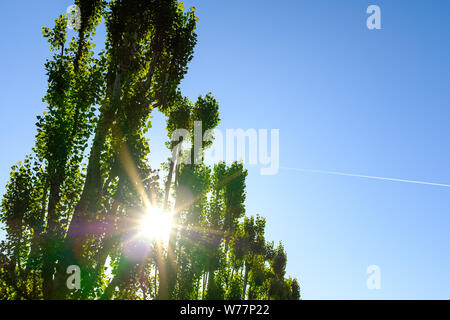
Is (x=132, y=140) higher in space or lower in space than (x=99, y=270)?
higher

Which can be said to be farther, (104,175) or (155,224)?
(155,224)

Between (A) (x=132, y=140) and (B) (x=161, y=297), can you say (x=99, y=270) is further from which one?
(B) (x=161, y=297)

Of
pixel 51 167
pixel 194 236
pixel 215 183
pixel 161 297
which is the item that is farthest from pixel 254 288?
pixel 51 167

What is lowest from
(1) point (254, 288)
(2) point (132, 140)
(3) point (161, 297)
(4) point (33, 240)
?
(1) point (254, 288)

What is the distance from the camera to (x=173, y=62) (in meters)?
14.5
